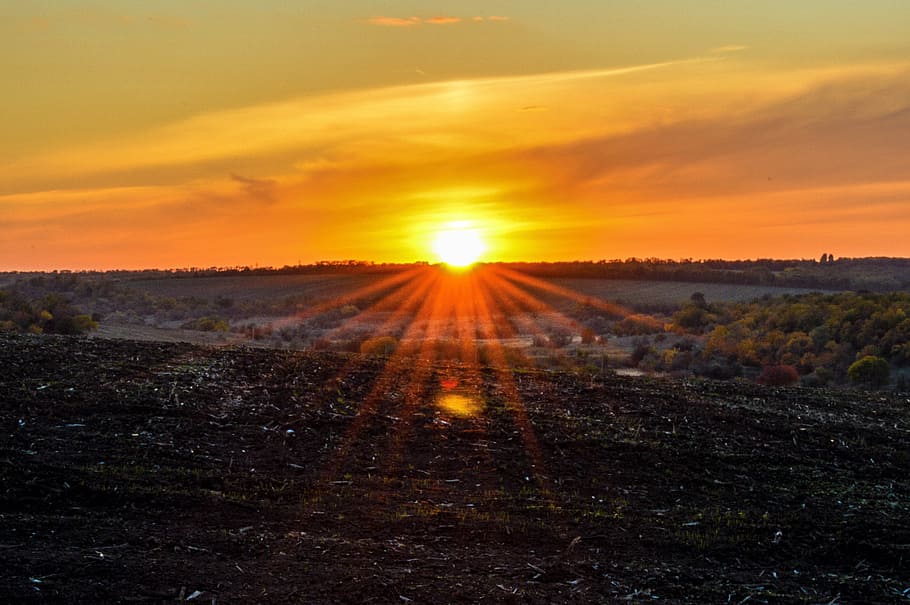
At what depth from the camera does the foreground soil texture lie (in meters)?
6.54

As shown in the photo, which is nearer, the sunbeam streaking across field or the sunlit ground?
the sunbeam streaking across field

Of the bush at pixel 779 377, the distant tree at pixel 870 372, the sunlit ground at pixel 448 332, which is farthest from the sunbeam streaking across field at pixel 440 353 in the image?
the distant tree at pixel 870 372

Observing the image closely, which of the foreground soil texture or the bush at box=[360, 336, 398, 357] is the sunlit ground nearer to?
the foreground soil texture

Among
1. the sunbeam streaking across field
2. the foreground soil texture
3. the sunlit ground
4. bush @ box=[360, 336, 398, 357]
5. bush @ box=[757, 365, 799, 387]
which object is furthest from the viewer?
bush @ box=[360, 336, 398, 357]

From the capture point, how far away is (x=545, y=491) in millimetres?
9141

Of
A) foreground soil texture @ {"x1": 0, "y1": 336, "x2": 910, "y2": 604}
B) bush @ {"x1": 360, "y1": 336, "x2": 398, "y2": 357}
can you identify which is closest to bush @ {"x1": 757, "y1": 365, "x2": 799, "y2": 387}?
bush @ {"x1": 360, "y1": 336, "x2": 398, "y2": 357}

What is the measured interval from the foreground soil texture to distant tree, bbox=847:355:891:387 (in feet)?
52.4

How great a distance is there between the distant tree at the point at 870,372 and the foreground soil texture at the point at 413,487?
16.0m

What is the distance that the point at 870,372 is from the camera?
2894cm

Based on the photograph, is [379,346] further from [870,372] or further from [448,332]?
[870,372]

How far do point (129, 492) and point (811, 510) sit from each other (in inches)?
248

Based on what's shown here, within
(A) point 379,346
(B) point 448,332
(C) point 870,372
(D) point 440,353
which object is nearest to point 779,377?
(C) point 870,372

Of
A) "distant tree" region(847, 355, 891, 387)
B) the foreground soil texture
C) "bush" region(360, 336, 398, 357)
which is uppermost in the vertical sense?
the foreground soil texture

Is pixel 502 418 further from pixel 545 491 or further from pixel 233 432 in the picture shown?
pixel 233 432
